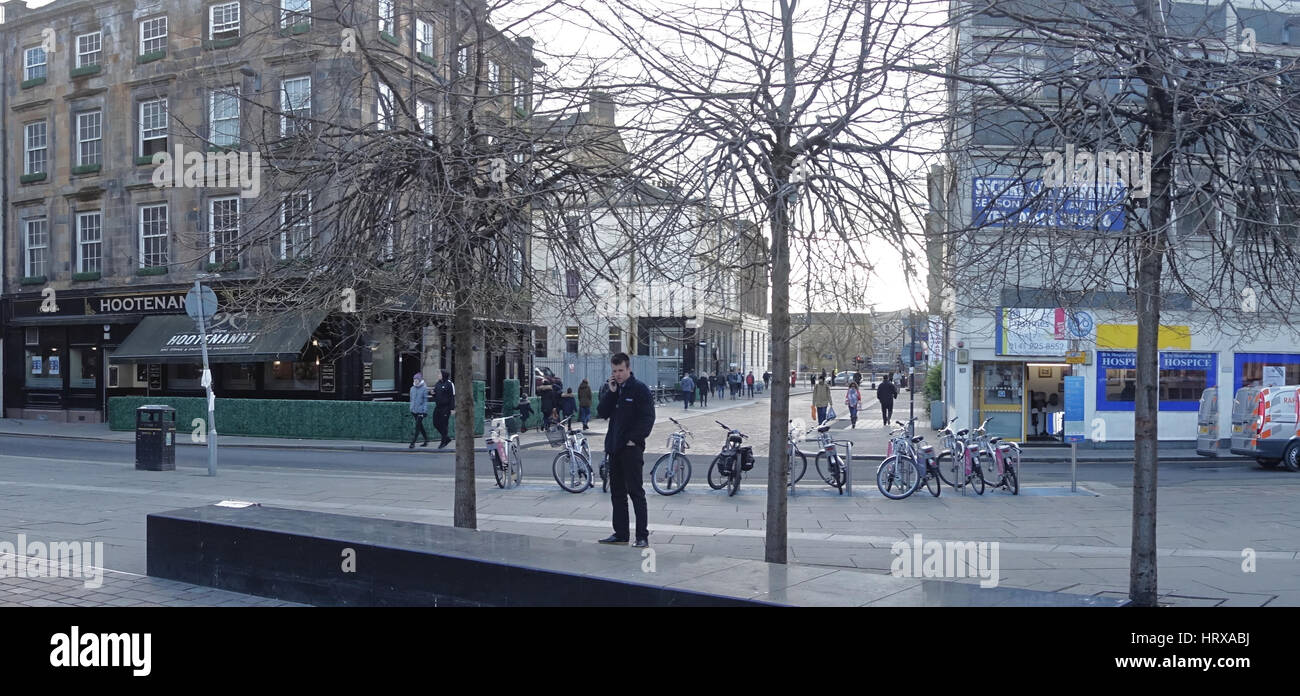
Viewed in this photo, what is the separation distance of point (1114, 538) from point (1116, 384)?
15.4 m

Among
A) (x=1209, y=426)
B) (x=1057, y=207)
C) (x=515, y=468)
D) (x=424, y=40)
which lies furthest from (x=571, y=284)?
(x=1209, y=426)

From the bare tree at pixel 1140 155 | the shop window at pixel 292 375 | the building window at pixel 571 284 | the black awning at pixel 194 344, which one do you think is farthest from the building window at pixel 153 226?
the bare tree at pixel 1140 155

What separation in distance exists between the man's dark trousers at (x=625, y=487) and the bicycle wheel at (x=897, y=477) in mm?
6334

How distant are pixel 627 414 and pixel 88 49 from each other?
1109 inches

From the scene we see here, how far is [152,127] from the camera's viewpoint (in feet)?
90.4

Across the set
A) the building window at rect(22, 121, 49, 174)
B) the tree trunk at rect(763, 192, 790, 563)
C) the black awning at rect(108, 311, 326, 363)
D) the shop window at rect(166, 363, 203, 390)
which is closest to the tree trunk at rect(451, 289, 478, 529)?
the tree trunk at rect(763, 192, 790, 563)

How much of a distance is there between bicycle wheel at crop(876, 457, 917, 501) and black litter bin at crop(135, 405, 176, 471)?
1208cm

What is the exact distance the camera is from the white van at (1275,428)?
1870 cm

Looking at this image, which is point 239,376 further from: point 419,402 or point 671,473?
point 671,473

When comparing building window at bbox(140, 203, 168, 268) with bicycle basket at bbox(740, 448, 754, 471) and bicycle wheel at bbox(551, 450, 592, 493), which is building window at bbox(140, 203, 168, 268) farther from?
bicycle basket at bbox(740, 448, 754, 471)

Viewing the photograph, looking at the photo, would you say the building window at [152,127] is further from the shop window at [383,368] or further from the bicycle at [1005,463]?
the bicycle at [1005,463]

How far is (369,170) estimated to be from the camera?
7.75m
